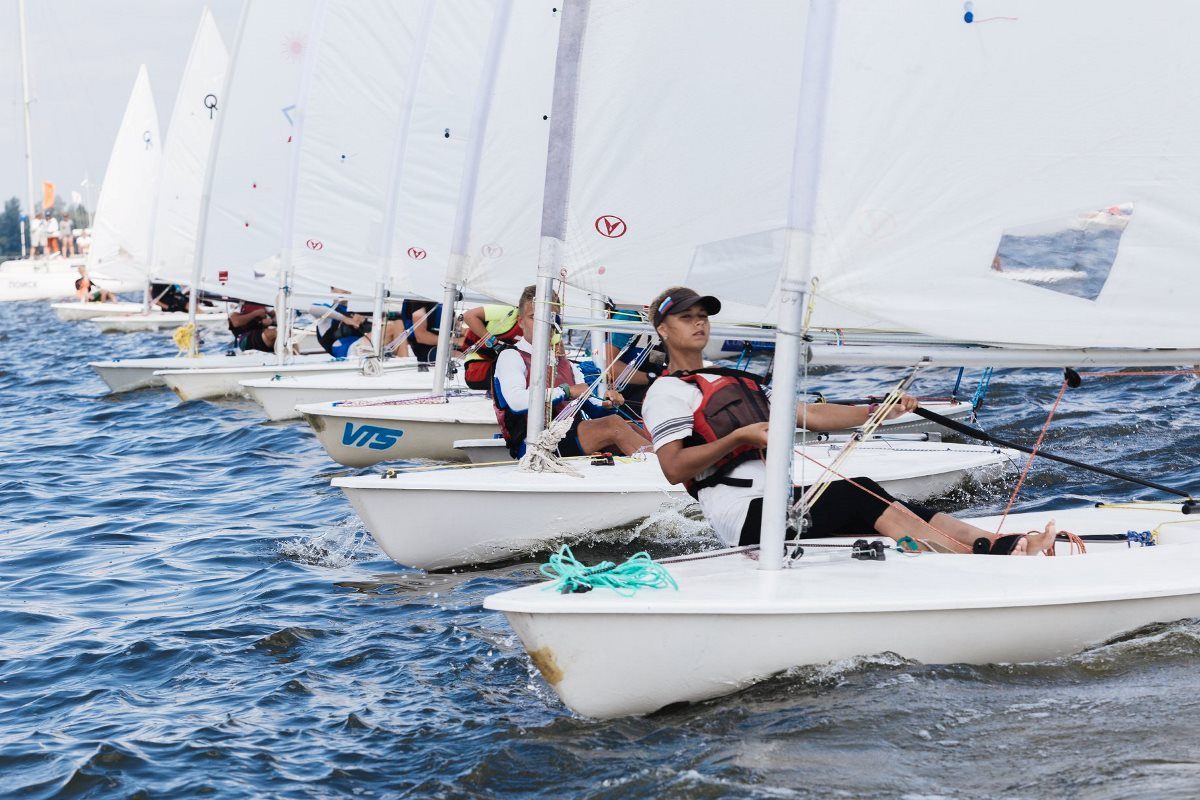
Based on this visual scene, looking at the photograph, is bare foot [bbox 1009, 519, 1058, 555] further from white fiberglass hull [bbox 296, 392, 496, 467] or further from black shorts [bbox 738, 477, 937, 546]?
white fiberglass hull [bbox 296, 392, 496, 467]

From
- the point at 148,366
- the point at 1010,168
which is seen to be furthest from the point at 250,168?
the point at 1010,168

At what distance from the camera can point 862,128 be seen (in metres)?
3.86

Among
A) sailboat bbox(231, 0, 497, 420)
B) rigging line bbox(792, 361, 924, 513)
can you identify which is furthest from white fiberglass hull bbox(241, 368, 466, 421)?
rigging line bbox(792, 361, 924, 513)

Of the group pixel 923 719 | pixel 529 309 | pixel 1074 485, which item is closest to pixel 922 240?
pixel 923 719

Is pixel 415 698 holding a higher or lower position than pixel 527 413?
lower

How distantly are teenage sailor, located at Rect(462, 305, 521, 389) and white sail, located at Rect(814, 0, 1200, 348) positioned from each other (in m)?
3.50

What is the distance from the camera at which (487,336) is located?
8422 millimetres

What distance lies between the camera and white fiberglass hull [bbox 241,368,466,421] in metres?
10.4

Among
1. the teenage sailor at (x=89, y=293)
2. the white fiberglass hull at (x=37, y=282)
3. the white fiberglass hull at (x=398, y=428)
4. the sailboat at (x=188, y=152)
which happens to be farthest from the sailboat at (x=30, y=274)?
the white fiberglass hull at (x=398, y=428)

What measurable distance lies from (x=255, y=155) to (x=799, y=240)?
12.2 meters

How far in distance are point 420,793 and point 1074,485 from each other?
483 cm

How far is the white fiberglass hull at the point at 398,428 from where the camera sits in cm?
858

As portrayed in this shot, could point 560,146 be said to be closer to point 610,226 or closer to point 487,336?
point 610,226

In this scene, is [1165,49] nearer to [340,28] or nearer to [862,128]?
[862,128]
